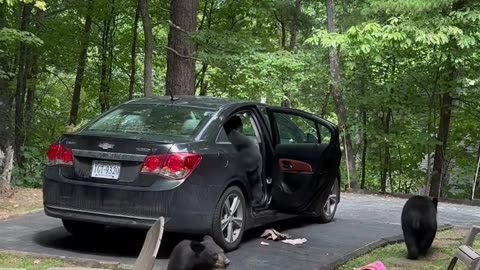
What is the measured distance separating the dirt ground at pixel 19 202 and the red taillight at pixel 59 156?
186cm

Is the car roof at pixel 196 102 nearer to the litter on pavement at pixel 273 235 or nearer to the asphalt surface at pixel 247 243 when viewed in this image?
the asphalt surface at pixel 247 243

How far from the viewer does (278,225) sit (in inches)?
287

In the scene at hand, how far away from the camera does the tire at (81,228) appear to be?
588 centimetres

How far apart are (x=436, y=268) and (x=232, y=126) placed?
7.63 ft

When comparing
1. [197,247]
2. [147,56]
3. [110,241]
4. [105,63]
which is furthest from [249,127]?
[105,63]

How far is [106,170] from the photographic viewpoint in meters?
5.21

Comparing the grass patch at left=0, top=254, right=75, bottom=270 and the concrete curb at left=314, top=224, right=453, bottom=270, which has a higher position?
the concrete curb at left=314, top=224, right=453, bottom=270

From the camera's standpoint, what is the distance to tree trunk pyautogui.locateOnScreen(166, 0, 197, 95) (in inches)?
432

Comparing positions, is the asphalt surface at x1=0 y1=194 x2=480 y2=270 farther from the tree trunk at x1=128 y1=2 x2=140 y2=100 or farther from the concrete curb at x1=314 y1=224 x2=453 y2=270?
the tree trunk at x1=128 y1=2 x2=140 y2=100

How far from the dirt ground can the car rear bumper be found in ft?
6.63

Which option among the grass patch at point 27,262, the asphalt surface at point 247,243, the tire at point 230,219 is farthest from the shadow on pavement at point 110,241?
the grass patch at point 27,262

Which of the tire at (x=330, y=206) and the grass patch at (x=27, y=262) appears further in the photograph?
the tire at (x=330, y=206)

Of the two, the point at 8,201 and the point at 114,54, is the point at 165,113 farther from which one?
the point at 114,54

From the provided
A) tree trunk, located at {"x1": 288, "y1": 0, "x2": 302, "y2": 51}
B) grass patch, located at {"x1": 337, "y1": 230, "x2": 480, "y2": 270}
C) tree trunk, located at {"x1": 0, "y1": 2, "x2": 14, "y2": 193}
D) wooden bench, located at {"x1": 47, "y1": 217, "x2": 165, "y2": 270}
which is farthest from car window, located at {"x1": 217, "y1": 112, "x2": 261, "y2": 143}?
tree trunk, located at {"x1": 288, "y1": 0, "x2": 302, "y2": 51}
